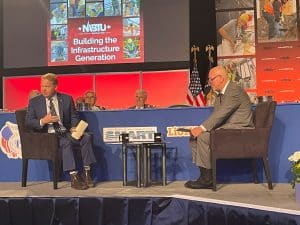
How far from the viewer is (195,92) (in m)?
7.32

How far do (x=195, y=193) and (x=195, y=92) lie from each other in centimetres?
338

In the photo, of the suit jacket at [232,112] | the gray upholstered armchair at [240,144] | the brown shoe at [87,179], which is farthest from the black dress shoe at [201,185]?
the brown shoe at [87,179]

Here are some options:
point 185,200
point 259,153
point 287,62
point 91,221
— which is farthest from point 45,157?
point 287,62

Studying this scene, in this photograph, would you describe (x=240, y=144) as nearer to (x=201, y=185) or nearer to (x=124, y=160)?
(x=201, y=185)

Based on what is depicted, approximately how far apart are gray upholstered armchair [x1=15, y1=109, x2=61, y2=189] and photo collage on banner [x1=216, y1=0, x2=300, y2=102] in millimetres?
3959

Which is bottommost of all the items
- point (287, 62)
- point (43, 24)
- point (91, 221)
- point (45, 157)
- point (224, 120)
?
point (91, 221)

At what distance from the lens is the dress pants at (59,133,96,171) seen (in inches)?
179

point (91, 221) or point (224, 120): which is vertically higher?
point (224, 120)

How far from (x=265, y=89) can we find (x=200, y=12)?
1.58m

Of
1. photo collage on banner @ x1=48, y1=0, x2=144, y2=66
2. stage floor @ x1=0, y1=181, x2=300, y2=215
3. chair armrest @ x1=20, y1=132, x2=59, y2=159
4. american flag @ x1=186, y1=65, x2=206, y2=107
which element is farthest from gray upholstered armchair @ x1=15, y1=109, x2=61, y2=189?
photo collage on banner @ x1=48, y1=0, x2=144, y2=66

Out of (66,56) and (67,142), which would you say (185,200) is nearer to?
(67,142)

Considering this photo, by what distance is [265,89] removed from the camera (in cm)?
776

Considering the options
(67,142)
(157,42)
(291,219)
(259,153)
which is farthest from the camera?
(157,42)

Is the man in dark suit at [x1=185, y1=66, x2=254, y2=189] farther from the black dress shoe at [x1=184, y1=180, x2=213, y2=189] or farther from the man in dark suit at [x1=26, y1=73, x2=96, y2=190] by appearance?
the man in dark suit at [x1=26, y1=73, x2=96, y2=190]
